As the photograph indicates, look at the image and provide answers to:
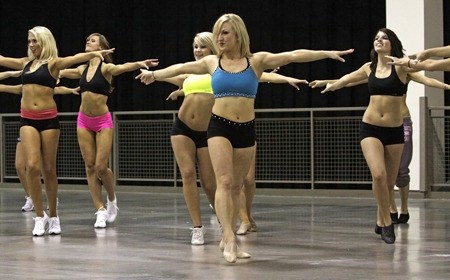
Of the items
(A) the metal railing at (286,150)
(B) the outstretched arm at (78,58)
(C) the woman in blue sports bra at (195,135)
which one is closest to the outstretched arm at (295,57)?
(C) the woman in blue sports bra at (195,135)

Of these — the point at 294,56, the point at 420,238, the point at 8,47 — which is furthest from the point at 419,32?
the point at 8,47

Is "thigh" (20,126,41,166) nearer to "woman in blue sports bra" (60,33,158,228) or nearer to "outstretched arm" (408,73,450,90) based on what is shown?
"woman in blue sports bra" (60,33,158,228)

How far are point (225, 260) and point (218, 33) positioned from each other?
1793 mm

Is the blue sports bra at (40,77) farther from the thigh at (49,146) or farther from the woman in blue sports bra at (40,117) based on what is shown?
the thigh at (49,146)

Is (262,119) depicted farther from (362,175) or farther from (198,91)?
(198,91)

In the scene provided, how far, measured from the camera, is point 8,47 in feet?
69.3

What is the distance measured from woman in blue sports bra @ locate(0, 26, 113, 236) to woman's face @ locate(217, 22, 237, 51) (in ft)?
7.64

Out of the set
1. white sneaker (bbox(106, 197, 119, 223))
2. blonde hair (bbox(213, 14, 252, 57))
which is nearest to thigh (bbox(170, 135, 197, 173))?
blonde hair (bbox(213, 14, 252, 57))

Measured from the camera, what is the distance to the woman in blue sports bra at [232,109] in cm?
829

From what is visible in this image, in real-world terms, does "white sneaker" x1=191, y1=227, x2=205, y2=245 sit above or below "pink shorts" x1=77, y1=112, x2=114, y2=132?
below

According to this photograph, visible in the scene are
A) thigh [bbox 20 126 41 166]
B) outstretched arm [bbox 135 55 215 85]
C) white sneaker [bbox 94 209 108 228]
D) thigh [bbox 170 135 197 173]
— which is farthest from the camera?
white sneaker [bbox 94 209 108 228]

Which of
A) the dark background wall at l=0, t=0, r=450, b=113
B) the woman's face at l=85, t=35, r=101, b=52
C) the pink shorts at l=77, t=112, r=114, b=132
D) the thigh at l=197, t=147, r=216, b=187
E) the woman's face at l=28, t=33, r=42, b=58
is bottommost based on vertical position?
the thigh at l=197, t=147, r=216, b=187

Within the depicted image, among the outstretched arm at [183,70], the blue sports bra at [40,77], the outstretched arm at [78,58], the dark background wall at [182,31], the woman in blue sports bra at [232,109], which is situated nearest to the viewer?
the woman in blue sports bra at [232,109]

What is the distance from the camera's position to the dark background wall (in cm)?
1719
